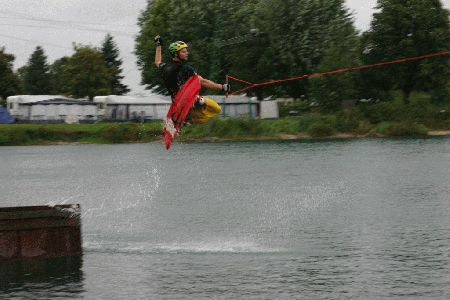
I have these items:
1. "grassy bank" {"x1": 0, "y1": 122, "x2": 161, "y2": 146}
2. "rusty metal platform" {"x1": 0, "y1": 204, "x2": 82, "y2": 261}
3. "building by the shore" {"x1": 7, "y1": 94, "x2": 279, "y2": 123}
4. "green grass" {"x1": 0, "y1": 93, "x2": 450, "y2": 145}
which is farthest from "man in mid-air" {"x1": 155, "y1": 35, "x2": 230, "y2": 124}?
"building by the shore" {"x1": 7, "y1": 94, "x2": 279, "y2": 123}

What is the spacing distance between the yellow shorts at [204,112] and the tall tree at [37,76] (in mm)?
144338

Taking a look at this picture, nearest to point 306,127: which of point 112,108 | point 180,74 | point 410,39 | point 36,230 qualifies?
point 410,39

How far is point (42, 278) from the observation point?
2817 centimetres

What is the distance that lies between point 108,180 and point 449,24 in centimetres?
4503

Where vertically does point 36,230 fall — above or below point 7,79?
below

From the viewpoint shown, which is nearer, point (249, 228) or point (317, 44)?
point (249, 228)

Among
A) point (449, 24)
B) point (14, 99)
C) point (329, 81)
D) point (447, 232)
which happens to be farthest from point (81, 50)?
point (447, 232)

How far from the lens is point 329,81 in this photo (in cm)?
9500

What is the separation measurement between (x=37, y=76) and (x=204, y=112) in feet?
483

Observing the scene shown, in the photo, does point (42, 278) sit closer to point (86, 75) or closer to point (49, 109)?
point (49, 109)

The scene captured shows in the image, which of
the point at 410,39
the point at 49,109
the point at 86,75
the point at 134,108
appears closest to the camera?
the point at 410,39

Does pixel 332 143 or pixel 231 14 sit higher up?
pixel 231 14

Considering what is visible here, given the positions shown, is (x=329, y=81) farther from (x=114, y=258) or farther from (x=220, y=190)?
(x=114, y=258)

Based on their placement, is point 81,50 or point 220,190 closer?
point 220,190
